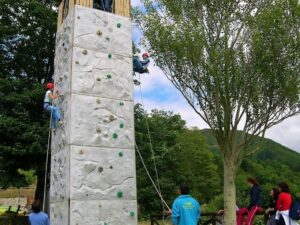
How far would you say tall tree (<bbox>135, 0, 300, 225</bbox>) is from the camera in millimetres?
15570

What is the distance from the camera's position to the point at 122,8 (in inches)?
→ 391

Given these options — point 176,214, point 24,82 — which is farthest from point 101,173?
point 24,82

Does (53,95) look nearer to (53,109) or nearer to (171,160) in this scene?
(53,109)

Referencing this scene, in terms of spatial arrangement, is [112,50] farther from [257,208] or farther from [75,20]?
[257,208]

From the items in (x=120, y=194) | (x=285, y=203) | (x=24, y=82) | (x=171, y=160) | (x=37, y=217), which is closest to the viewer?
(x=37, y=217)

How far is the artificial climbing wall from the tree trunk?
7028 millimetres

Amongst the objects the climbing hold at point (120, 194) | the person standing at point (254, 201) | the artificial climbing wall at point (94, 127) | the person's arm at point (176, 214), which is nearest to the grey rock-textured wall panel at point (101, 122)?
the artificial climbing wall at point (94, 127)

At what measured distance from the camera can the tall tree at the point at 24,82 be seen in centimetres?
1714

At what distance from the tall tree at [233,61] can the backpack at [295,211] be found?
5.99 metres

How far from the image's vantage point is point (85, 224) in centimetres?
812

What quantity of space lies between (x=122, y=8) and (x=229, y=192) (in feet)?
28.7

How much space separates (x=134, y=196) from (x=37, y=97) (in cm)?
1029

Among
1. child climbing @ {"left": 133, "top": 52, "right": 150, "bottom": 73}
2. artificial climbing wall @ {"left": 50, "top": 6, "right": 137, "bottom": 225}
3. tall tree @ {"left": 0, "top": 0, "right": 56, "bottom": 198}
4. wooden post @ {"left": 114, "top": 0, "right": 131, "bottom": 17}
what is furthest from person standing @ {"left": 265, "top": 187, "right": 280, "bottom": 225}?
tall tree @ {"left": 0, "top": 0, "right": 56, "bottom": 198}

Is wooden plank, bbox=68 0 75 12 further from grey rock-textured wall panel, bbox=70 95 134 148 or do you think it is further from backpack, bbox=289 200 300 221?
backpack, bbox=289 200 300 221
